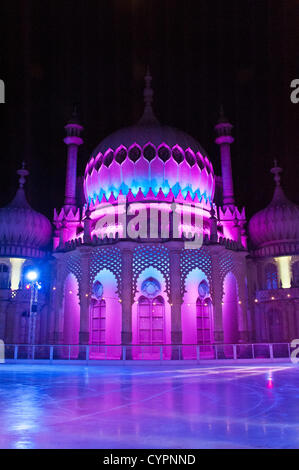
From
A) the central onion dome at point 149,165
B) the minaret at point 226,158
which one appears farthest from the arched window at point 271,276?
the central onion dome at point 149,165

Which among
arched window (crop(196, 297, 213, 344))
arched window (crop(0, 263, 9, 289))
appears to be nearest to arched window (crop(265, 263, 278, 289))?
arched window (crop(196, 297, 213, 344))

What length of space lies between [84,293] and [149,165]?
31.2 ft

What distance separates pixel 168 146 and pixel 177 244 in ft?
26.8

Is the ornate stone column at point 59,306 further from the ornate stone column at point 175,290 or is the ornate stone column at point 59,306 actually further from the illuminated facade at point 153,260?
the ornate stone column at point 175,290

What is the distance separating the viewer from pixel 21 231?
109 ft

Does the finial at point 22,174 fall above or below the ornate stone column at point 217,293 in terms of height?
above

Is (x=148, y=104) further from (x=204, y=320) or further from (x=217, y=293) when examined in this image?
(x=204, y=320)

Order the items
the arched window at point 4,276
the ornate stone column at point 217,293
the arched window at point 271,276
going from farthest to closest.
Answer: the arched window at point 4,276 < the arched window at point 271,276 < the ornate stone column at point 217,293

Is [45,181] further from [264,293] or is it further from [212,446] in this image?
[212,446]

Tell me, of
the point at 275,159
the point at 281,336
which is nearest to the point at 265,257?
the point at 281,336

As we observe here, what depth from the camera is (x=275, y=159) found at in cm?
3406

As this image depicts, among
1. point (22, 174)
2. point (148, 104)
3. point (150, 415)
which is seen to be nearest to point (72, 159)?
point (22, 174)

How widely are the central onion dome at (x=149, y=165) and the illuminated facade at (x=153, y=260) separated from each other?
0.07m

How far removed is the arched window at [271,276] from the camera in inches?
1238
